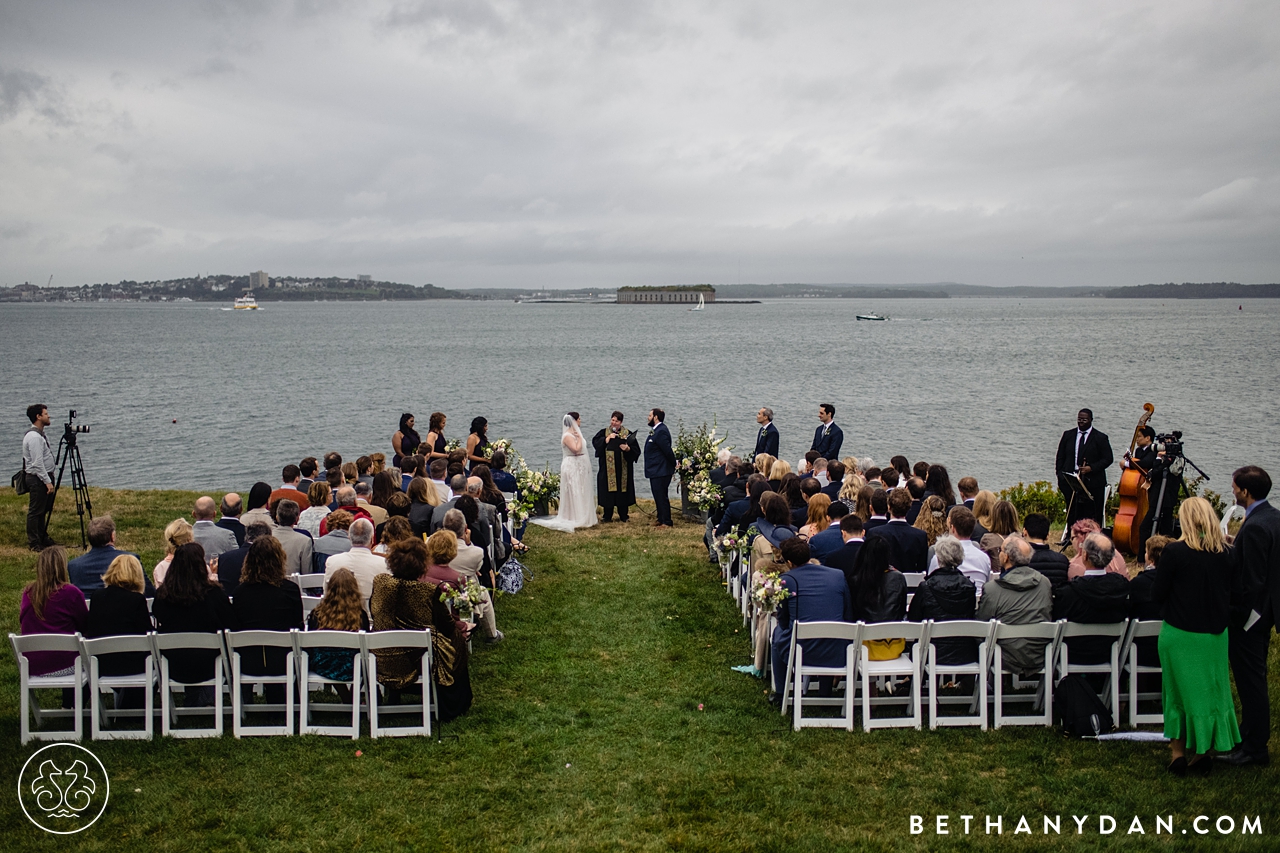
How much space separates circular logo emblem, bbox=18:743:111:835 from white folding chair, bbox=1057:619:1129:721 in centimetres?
691

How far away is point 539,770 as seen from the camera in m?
6.20

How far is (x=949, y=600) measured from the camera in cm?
706

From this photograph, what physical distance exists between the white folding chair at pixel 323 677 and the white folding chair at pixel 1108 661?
5375mm

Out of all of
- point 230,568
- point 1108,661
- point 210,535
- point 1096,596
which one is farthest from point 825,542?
point 210,535

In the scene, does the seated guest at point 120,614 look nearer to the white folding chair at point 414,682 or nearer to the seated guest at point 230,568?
the seated guest at point 230,568

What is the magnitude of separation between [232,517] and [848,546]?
→ 20.4 feet

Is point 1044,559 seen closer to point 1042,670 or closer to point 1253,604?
point 1042,670

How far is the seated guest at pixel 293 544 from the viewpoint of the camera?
8219 millimetres

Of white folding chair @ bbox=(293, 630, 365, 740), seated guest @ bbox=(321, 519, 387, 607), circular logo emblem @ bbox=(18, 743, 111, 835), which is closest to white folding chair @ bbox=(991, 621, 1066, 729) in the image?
white folding chair @ bbox=(293, 630, 365, 740)

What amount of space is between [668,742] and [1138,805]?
316 cm

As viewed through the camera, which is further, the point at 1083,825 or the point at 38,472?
the point at 38,472

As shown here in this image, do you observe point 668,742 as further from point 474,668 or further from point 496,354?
point 496,354

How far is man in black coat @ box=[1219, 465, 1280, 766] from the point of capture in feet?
19.1

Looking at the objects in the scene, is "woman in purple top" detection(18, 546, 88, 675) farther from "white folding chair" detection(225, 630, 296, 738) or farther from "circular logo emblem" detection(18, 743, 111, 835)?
"white folding chair" detection(225, 630, 296, 738)
